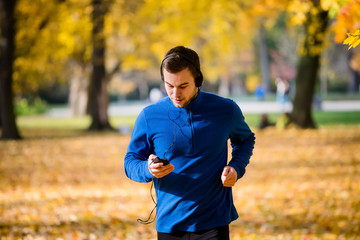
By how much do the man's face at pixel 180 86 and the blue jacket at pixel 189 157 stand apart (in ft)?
0.27

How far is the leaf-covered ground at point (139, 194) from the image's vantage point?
6785mm

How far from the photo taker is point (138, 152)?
3.08 m

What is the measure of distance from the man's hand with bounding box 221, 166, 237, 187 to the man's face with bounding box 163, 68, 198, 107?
1.46 ft

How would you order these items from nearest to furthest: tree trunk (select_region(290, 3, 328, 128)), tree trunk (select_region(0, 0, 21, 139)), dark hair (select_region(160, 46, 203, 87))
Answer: dark hair (select_region(160, 46, 203, 87)) → tree trunk (select_region(0, 0, 21, 139)) → tree trunk (select_region(290, 3, 328, 128))

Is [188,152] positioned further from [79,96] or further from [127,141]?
[79,96]

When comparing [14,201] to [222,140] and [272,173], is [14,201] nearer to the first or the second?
[272,173]

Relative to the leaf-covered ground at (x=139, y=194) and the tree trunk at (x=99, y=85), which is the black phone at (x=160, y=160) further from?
the tree trunk at (x=99, y=85)

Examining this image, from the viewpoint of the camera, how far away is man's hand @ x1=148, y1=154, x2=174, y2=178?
270 centimetres

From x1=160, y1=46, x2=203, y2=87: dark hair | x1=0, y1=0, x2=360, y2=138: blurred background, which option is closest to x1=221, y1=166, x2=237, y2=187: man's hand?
x1=160, y1=46, x2=203, y2=87: dark hair

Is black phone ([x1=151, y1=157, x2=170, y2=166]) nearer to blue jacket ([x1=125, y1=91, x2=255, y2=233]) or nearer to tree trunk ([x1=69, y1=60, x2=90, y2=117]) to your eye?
blue jacket ([x1=125, y1=91, x2=255, y2=233])

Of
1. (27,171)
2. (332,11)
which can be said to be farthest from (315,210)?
(27,171)

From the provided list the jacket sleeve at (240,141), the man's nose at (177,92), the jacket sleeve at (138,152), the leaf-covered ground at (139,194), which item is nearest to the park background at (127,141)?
the leaf-covered ground at (139,194)

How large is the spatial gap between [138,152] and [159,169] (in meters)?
0.41

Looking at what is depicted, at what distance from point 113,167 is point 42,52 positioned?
12570 millimetres
